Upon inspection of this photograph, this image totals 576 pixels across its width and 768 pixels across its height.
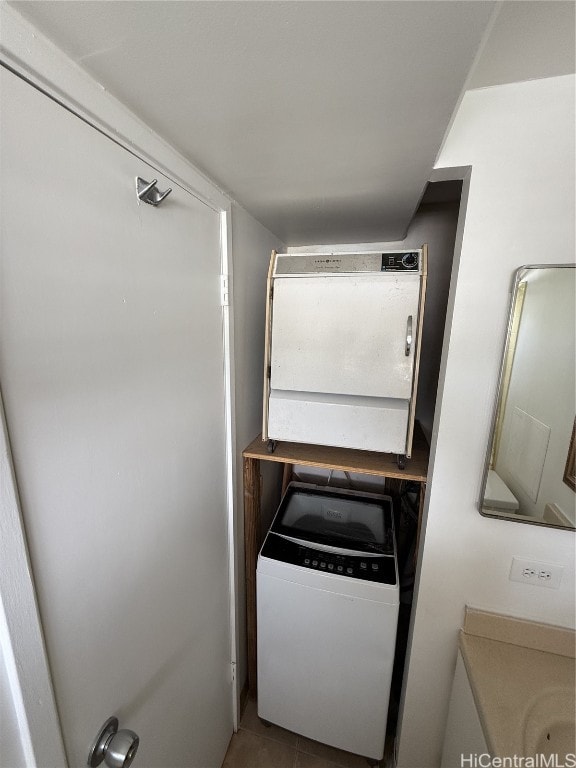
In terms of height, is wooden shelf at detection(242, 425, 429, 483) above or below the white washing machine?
above

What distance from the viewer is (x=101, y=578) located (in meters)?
0.61

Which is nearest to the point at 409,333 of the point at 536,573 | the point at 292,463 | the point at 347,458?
the point at 347,458

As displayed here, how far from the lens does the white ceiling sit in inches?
15.8

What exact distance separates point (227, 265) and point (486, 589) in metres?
1.36

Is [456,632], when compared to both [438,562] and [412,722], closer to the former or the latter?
[438,562]

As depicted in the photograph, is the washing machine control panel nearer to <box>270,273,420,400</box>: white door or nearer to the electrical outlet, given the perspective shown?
the electrical outlet

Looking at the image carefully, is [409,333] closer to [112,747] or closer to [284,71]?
[284,71]

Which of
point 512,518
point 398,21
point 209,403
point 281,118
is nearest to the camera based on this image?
point 398,21

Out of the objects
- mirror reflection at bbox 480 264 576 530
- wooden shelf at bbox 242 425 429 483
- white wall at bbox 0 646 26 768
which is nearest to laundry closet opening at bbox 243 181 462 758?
wooden shelf at bbox 242 425 429 483

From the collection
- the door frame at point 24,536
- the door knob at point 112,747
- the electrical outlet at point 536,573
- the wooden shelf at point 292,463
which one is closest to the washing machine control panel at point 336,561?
the wooden shelf at point 292,463

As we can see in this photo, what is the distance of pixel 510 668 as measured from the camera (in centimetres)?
90

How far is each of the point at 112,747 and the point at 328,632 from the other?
0.84 metres

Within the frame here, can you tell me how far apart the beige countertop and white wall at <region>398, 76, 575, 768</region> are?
1.7 inches

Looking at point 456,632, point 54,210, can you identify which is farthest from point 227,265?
point 456,632
